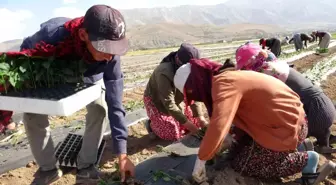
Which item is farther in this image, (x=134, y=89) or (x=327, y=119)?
(x=134, y=89)

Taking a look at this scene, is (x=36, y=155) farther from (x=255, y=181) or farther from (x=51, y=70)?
(x=255, y=181)

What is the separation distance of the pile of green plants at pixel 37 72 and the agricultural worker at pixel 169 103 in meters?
1.07

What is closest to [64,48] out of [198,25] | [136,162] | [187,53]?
[187,53]

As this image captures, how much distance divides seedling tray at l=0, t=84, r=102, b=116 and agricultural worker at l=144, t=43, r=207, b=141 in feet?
3.63

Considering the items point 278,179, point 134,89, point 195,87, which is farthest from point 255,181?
point 134,89

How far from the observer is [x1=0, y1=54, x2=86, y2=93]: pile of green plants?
2.31 m

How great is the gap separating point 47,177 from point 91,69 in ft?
3.48

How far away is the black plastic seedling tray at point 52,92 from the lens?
7.10 ft

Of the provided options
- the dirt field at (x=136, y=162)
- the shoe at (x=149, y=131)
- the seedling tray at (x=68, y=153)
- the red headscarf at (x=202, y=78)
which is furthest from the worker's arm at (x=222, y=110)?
the shoe at (x=149, y=131)

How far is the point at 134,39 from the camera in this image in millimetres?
66062

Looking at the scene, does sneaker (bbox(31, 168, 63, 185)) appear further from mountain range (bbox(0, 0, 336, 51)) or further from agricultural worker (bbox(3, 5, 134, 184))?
mountain range (bbox(0, 0, 336, 51))

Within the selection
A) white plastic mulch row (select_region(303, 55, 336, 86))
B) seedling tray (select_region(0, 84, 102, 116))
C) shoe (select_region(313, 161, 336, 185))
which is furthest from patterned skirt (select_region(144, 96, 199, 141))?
white plastic mulch row (select_region(303, 55, 336, 86))

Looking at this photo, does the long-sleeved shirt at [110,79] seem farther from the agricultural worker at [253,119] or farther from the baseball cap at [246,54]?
the baseball cap at [246,54]

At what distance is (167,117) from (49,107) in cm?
200
